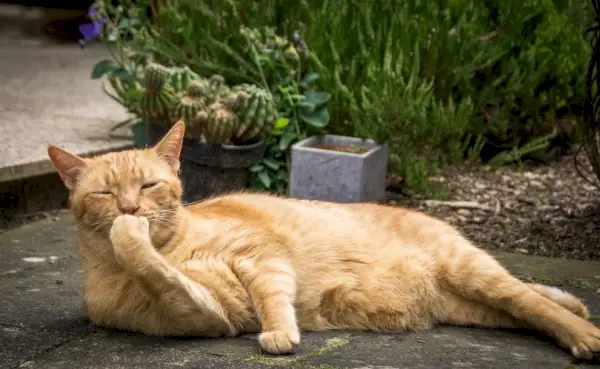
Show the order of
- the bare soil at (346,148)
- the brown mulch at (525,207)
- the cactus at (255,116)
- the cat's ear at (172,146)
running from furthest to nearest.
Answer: the bare soil at (346,148)
the cactus at (255,116)
the brown mulch at (525,207)
the cat's ear at (172,146)

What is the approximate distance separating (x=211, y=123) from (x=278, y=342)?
2049 millimetres

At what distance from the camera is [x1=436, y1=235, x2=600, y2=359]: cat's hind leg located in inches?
103

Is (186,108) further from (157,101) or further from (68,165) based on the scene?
(68,165)

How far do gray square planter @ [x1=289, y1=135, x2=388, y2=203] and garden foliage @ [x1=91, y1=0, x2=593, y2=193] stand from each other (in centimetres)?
24

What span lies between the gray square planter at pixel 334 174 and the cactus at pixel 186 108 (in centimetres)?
52

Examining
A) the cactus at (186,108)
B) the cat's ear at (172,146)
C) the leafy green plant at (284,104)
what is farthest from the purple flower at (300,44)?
the cat's ear at (172,146)

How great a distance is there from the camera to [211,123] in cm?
437

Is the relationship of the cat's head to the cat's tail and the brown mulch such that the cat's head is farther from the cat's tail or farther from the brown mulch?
the brown mulch

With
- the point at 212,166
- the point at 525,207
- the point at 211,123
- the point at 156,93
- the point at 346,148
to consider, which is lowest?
the point at 525,207

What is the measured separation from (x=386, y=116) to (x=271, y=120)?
59 cm

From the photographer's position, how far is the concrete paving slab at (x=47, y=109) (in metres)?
4.64

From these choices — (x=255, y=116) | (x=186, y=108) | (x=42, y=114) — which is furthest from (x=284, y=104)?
(x=42, y=114)

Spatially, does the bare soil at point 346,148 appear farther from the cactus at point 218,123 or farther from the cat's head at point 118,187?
the cat's head at point 118,187

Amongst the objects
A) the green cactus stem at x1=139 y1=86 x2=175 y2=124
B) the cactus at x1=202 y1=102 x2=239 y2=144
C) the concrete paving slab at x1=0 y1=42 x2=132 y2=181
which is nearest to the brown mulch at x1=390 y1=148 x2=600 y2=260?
the cactus at x1=202 y1=102 x2=239 y2=144
